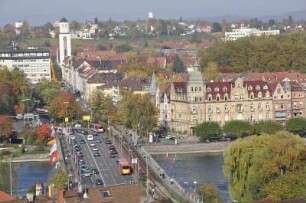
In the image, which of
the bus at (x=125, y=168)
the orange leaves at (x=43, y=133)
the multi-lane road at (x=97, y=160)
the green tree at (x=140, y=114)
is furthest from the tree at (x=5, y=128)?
the bus at (x=125, y=168)

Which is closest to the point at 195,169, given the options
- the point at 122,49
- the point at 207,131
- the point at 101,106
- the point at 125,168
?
the point at 125,168

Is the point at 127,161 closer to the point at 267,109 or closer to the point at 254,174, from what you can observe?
the point at 254,174

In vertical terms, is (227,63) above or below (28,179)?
above

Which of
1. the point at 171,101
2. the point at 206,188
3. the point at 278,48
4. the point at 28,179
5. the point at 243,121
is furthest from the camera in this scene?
the point at 278,48

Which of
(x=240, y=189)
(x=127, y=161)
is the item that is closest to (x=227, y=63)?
(x=127, y=161)

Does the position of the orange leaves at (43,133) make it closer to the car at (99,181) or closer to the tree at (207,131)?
the tree at (207,131)

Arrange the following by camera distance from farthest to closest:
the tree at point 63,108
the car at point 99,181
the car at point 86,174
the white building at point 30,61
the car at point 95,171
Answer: the white building at point 30,61
the tree at point 63,108
the car at point 95,171
the car at point 86,174
the car at point 99,181
